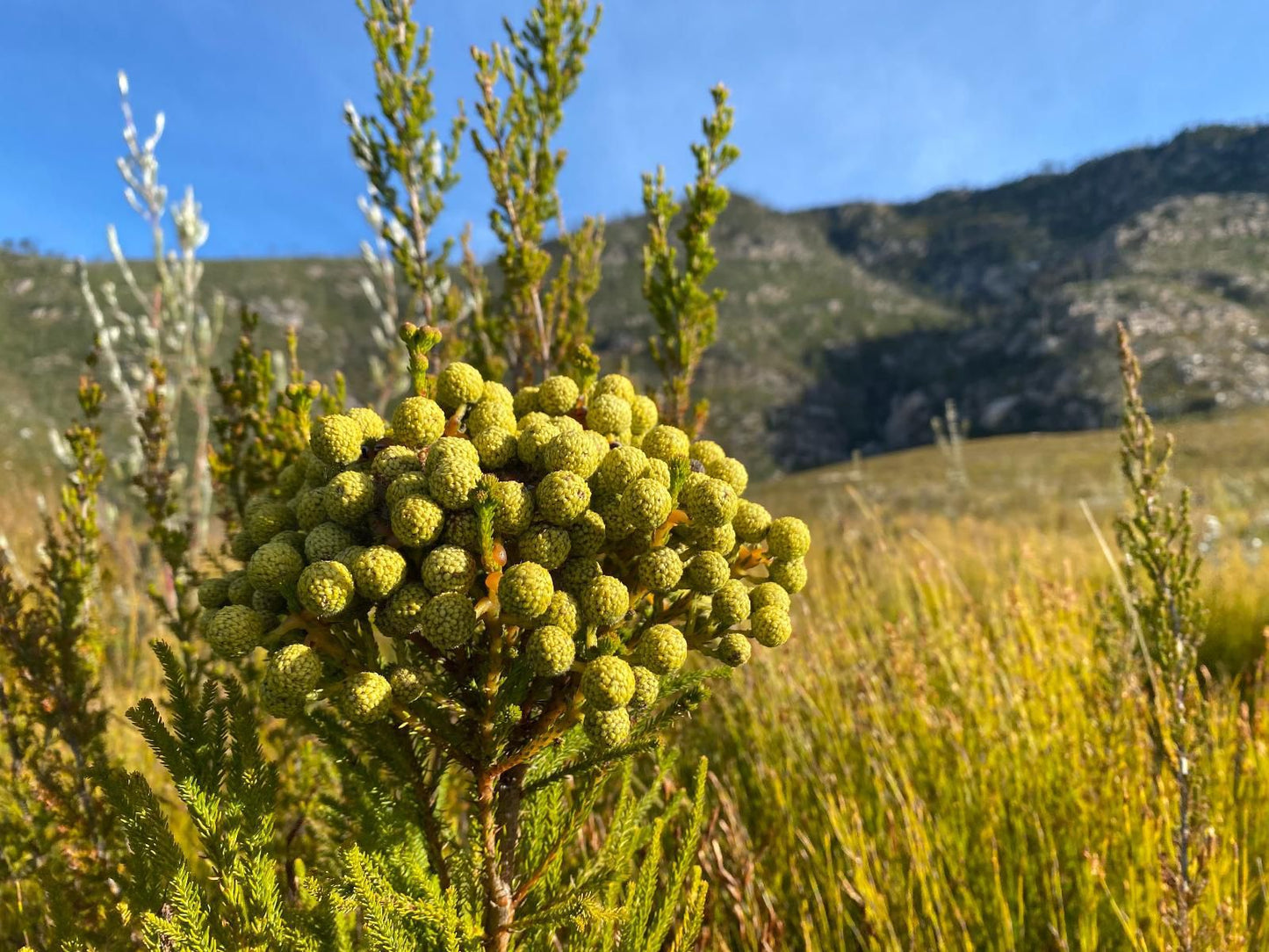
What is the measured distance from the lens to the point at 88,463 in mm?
2525

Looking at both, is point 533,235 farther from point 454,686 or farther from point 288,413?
point 454,686

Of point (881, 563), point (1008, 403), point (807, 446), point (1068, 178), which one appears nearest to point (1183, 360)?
point (1008, 403)

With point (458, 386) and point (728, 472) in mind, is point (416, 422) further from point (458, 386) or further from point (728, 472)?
point (728, 472)

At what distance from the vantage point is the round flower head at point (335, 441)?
114 cm

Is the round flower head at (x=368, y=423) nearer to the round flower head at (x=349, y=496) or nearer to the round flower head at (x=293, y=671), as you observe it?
the round flower head at (x=349, y=496)

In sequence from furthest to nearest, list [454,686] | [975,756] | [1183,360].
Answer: [1183,360] < [975,756] < [454,686]

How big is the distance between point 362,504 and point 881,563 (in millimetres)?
7681

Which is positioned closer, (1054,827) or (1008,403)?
(1054,827)

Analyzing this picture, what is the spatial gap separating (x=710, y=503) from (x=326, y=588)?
23.9 inches

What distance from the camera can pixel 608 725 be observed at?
103 centimetres

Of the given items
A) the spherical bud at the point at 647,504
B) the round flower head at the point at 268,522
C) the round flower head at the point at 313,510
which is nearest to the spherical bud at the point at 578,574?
the spherical bud at the point at 647,504

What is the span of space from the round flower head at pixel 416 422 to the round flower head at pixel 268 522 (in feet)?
0.94

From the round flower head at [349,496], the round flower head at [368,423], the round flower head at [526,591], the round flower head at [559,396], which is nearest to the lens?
the round flower head at [526,591]

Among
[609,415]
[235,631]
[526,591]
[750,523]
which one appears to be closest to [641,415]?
[609,415]
